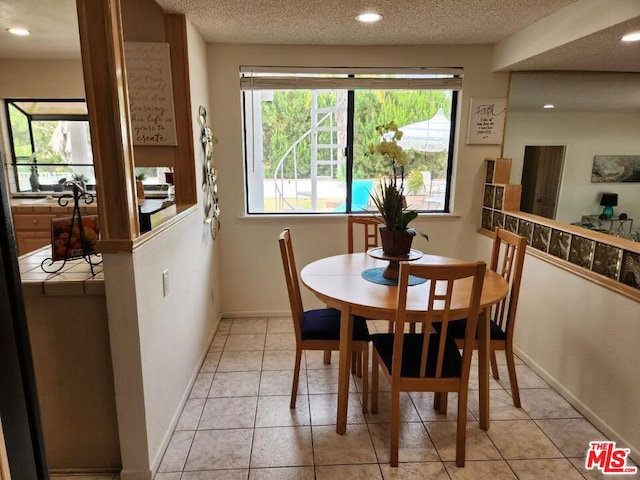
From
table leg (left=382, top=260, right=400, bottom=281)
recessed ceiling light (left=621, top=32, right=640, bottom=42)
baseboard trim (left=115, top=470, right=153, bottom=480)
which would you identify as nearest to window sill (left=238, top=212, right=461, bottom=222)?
table leg (left=382, top=260, right=400, bottom=281)

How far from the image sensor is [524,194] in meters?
3.18

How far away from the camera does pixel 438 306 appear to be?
1.76 meters

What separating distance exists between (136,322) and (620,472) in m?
2.24

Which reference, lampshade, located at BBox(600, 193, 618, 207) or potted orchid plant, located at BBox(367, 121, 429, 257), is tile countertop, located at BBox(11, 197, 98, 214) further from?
lampshade, located at BBox(600, 193, 618, 207)

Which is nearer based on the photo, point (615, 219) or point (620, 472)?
point (620, 472)

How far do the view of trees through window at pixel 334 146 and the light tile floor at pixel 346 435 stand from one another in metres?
1.46

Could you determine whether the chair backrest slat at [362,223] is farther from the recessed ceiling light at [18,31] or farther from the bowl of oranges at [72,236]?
the recessed ceiling light at [18,31]

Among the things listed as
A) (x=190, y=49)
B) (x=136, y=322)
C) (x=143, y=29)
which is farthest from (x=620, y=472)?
(x=143, y=29)

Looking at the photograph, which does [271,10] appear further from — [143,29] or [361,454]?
[361,454]

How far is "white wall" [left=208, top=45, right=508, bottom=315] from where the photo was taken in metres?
3.02

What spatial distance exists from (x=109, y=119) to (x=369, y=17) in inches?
66.0

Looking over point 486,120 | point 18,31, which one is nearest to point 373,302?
point 486,120

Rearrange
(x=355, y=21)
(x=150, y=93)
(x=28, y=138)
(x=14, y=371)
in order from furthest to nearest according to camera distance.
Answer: (x=28, y=138)
(x=355, y=21)
(x=150, y=93)
(x=14, y=371)

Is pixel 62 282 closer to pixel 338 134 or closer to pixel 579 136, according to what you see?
pixel 338 134
